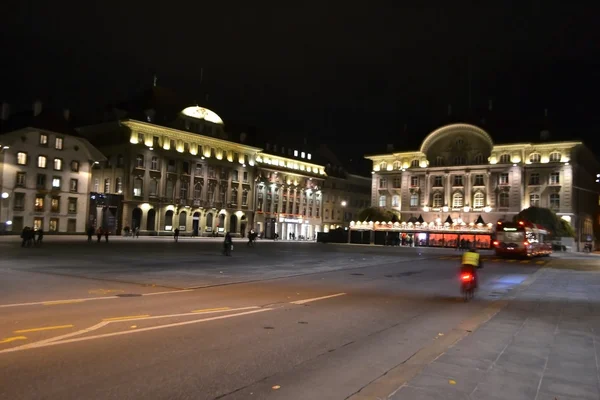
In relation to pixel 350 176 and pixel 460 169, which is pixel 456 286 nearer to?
pixel 460 169

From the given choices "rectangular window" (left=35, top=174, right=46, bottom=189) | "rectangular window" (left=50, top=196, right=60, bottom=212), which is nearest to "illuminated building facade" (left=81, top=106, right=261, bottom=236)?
"rectangular window" (left=50, top=196, right=60, bottom=212)

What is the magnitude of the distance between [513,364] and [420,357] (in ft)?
4.48

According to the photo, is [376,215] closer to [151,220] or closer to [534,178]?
[534,178]

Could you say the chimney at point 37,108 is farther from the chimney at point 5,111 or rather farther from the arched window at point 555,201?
the arched window at point 555,201

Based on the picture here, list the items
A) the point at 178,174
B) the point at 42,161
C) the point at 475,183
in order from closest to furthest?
the point at 42,161 → the point at 178,174 → the point at 475,183

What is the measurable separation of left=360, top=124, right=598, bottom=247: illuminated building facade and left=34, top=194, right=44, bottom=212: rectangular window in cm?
4373

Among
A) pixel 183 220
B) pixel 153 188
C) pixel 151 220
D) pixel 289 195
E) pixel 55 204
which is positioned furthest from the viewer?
pixel 289 195

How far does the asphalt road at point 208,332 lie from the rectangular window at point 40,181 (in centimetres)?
4870

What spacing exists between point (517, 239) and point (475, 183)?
161 feet

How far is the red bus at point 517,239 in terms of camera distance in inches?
1721

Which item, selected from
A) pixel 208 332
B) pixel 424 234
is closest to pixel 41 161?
pixel 424 234

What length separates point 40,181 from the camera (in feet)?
212

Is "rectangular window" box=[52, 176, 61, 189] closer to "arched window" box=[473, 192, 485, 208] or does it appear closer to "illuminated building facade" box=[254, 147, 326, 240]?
"illuminated building facade" box=[254, 147, 326, 240]

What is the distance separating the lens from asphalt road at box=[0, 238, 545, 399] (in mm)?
6746
